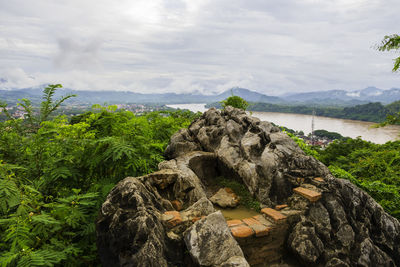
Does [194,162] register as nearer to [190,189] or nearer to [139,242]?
[190,189]

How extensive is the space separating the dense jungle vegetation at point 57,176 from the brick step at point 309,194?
3.43 metres

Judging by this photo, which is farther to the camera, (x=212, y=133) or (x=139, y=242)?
(x=212, y=133)

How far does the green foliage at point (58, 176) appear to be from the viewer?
3.17 m

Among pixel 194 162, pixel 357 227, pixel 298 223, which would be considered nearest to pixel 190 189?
pixel 194 162

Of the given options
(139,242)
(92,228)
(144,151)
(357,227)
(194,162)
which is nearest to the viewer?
(139,242)

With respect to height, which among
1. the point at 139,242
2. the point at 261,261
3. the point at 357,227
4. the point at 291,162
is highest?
the point at 291,162

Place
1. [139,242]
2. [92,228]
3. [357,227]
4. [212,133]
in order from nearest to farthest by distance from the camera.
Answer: [139,242] → [92,228] → [357,227] → [212,133]

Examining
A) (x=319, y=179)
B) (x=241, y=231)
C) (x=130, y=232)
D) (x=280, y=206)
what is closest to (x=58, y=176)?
(x=130, y=232)

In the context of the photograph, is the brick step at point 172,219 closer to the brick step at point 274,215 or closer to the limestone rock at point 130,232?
the limestone rock at point 130,232

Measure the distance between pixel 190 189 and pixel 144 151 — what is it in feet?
4.66

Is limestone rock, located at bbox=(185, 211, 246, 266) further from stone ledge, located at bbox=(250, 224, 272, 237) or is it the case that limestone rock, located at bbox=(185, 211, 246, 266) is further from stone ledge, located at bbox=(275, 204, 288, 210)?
stone ledge, located at bbox=(275, 204, 288, 210)

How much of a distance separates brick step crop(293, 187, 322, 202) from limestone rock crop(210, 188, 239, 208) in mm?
1439

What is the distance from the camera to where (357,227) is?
4.45 m

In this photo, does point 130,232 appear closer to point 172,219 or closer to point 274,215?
point 172,219
